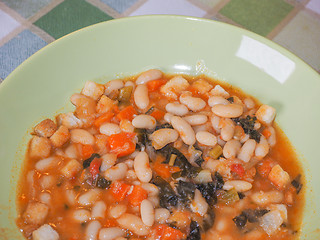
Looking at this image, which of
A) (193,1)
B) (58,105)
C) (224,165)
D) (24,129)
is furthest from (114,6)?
(224,165)

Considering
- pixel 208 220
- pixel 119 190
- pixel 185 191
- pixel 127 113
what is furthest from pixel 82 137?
pixel 208 220

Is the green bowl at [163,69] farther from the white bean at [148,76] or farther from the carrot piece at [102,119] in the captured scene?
the carrot piece at [102,119]

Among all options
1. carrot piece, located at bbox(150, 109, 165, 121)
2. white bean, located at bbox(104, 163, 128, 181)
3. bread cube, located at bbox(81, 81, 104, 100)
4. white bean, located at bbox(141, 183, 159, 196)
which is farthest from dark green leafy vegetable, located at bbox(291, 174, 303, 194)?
bread cube, located at bbox(81, 81, 104, 100)

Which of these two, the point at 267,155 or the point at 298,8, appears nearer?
the point at 267,155

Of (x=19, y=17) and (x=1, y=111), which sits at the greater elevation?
(x=19, y=17)

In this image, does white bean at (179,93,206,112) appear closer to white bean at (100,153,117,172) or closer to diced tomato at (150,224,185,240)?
white bean at (100,153,117,172)

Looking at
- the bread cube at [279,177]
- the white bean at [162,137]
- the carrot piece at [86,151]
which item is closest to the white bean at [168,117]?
the white bean at [162,137]

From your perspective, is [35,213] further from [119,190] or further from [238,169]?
[238,169]

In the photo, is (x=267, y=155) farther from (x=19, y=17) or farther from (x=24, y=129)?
(x=19, y=17)
